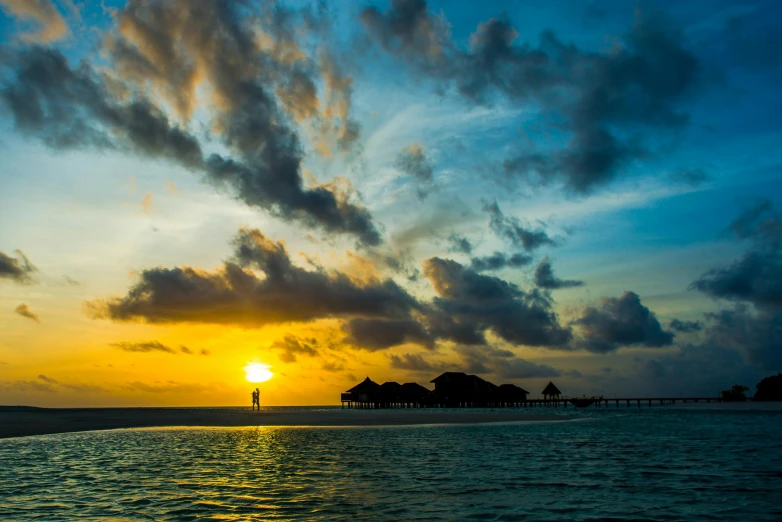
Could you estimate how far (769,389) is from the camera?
172 metres

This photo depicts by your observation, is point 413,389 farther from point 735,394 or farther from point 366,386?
point 735,394

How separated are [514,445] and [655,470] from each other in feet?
36.3

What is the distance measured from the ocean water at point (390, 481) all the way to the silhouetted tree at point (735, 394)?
15967cm

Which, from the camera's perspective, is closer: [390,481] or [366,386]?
[390,481]

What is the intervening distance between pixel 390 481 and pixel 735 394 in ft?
606

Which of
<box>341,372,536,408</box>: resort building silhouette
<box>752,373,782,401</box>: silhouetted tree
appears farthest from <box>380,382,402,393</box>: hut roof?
<box>752,373,782,401</box>: silhouetted tree

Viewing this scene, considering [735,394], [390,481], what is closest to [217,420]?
[390,481]

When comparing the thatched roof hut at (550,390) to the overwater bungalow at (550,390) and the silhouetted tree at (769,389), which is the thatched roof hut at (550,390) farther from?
the silhouetted tree at (769,389)

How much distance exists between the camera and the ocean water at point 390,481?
14.4 m

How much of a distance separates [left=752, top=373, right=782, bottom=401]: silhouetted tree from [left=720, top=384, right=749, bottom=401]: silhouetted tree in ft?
17.1

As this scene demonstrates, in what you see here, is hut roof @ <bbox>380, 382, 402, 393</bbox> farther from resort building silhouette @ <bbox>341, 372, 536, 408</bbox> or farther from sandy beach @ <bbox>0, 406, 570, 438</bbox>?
sandy beach @ <bbox>0, 406, 570, 438</bbox>

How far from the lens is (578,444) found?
33219 millimetres

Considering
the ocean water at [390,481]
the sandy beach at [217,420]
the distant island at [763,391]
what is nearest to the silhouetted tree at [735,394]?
the distant island at [763,391]

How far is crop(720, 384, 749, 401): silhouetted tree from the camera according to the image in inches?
6742
